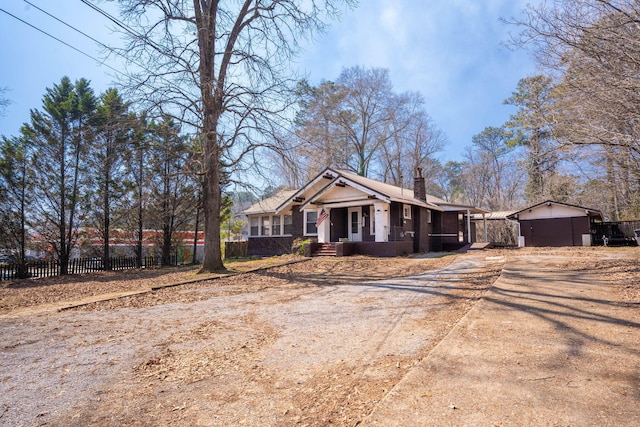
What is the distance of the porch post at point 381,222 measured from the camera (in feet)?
59.0

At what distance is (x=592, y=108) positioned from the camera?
25.1ft

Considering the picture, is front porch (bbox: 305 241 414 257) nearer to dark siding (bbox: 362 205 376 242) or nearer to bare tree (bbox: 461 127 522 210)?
dark siding (bbox: 362 205 376 242)

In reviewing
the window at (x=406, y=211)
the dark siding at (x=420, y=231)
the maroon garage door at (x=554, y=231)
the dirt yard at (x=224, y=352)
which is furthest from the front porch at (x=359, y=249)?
the maroon garage door at (x=554, y=231)

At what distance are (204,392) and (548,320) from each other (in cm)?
457

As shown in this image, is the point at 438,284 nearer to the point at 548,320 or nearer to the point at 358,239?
the point at 548,320

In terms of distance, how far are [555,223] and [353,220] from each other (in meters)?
14.2

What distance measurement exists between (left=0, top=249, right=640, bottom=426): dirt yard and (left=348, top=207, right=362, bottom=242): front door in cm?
1160

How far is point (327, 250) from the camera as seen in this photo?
60.5 feet

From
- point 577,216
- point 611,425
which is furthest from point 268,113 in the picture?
point 577,216

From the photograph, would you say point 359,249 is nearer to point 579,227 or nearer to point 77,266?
point 77,266

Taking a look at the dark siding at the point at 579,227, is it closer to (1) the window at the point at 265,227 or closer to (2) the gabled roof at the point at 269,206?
(2) the gabled roof at the point at 269,206

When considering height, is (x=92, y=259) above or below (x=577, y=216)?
below

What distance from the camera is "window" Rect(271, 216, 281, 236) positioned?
968 inches

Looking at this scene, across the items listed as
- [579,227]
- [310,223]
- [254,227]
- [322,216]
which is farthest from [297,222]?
[579,227]
